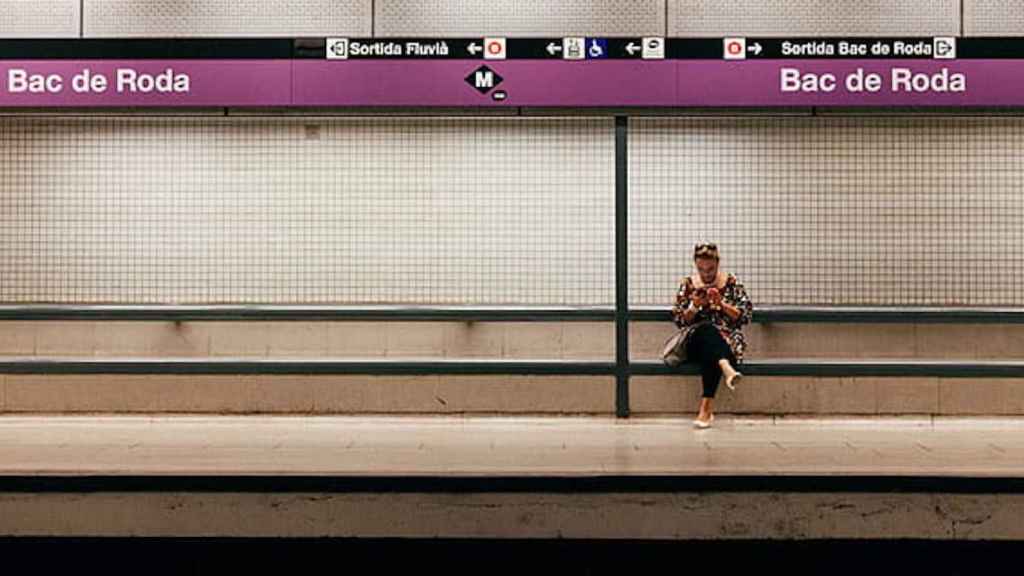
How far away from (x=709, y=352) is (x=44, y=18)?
541 centimetres

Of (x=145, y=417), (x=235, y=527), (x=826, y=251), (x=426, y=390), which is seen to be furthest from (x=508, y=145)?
(x=235, y=527)

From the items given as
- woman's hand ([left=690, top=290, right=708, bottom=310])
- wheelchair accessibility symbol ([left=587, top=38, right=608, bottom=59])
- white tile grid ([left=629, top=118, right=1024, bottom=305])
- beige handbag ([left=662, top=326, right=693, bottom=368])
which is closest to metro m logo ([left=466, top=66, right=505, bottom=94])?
wheelchair accessibility symbol ([left=587, top=38, right=608, bottom=59])

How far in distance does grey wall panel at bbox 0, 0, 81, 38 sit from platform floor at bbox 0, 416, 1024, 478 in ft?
9.25

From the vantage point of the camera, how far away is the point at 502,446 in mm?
7125

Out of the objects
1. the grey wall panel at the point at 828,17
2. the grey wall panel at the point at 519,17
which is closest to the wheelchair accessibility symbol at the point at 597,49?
the grey wall panel at the point at 519,17

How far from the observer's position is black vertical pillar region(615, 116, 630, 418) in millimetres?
8367

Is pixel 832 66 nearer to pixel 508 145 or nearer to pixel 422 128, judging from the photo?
pixel 508 145

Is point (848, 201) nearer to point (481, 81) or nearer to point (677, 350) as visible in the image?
point (677, 350)

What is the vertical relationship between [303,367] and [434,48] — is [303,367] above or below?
below

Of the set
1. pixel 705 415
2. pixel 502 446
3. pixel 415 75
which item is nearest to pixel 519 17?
pixel 415 75

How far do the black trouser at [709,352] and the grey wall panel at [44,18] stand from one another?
504 cm

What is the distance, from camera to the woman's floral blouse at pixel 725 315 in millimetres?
8125

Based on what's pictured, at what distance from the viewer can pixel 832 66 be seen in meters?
8.14

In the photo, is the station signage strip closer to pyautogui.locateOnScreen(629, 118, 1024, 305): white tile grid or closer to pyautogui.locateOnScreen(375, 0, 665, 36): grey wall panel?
pyautogui.locateOnScreen(375, 0, 665, 36): grey wall panel
